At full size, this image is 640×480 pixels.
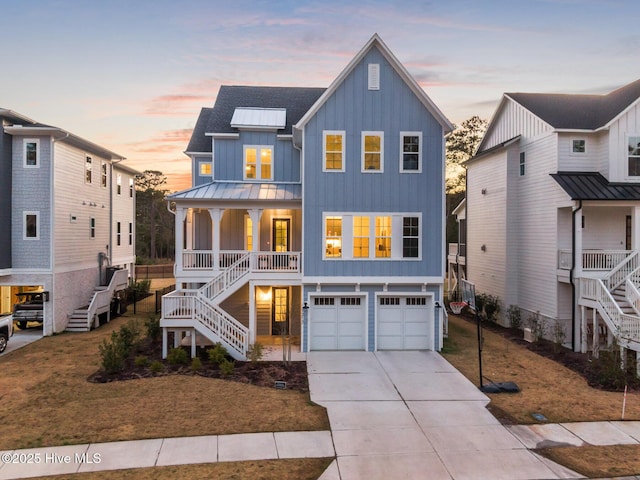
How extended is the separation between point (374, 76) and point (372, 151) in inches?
115

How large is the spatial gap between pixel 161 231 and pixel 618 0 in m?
53.4

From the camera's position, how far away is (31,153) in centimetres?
1850

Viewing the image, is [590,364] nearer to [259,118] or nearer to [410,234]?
[410,234]

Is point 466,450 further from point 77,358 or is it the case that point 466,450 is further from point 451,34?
point 451,34

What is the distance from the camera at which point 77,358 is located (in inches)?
589

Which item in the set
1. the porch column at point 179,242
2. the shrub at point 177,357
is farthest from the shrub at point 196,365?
the porch column at point 179,242

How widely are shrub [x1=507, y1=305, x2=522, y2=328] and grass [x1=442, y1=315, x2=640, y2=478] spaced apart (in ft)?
Result: 8.69


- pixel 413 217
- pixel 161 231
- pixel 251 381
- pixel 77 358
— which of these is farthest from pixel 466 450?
pixel 161 231

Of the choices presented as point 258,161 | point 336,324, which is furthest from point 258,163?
point 336,324

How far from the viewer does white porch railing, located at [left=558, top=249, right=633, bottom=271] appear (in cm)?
1619

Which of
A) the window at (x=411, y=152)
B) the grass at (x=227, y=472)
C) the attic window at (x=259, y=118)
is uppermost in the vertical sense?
the attic window at (x=259, y=118)

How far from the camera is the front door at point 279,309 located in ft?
60.5

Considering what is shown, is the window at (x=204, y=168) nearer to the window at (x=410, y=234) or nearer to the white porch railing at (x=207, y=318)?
the white porch railing at (x=207, y=318)

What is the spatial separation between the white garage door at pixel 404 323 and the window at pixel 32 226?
1590 cm
